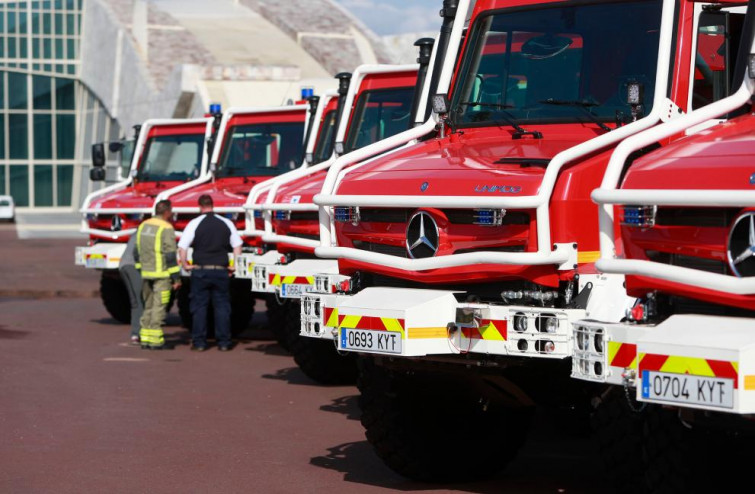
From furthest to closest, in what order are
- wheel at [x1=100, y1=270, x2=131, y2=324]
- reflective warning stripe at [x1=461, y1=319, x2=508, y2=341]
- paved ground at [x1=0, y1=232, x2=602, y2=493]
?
wheel at [x1=100, y1=270, x2=131, y2=324] → paved ground at [x1=0, y1=232, x2=602, y2=493] → reflective warning stripe at [x1=461, y1=319, x2=508, y2=341]

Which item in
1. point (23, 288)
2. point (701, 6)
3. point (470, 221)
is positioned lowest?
point (23, 288)

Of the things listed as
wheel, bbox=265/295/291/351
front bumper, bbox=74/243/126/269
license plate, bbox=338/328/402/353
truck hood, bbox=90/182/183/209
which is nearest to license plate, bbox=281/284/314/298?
wheel, bbox=265/295/291/351

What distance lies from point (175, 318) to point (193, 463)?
1211cm

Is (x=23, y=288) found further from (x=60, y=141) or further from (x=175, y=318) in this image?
(x=60, y=141)

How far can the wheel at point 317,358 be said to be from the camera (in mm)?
13219

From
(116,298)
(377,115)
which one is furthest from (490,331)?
(116,298)

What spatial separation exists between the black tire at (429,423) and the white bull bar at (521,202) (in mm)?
737

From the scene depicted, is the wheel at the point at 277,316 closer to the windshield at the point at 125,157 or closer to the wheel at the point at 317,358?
the wheel at the point at 317,358

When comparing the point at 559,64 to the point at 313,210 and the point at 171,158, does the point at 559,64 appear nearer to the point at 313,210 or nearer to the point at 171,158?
the point at 313,210

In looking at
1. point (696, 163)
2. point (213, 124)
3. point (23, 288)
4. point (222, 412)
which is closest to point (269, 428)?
point (222, 412)

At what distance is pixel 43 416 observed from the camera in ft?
37.8

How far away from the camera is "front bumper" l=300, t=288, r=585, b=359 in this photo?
→ 727 centimetres

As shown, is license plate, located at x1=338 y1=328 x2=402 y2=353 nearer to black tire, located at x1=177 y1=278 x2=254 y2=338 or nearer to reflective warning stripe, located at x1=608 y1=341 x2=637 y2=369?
reflective warning stripe, located at x1=608 y1=341 x2=637 y2=369

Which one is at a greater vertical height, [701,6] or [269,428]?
[701,6]
